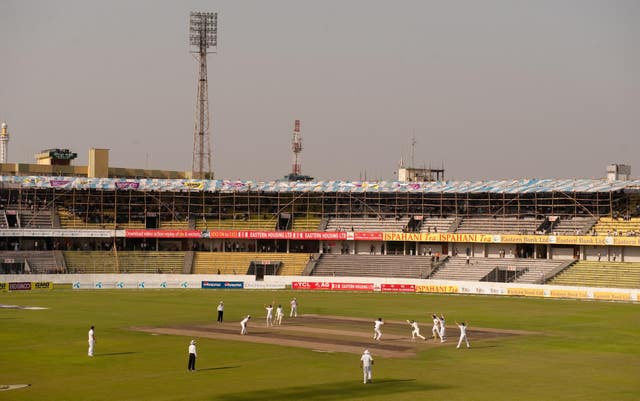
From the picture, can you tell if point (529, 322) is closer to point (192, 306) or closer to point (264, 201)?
point (192, 306)

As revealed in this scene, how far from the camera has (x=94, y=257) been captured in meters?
112

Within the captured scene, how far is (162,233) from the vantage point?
374 ft

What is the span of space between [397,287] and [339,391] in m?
62.5

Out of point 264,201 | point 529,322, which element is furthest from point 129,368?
point 264,201

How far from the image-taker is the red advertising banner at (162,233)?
373 ft

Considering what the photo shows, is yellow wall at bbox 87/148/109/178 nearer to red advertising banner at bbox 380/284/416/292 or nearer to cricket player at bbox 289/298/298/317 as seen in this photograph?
red advertising banner at bbox 380/284/416/292

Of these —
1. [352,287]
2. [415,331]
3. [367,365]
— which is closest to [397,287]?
[352,287]

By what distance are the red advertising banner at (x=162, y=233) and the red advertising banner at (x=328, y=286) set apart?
1707cm

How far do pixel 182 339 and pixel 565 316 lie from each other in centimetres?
3084

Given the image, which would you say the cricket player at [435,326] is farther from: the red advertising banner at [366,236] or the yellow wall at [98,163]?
the yellow wall at [98,163]

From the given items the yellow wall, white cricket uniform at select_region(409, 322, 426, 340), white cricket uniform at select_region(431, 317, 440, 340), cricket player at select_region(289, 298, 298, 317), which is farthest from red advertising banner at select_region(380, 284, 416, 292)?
the yellow wall

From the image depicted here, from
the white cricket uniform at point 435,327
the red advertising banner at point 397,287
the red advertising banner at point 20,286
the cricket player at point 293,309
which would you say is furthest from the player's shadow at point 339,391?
the red advertising banner at point 20,286

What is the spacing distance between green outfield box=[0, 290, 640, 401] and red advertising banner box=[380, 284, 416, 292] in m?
22.5

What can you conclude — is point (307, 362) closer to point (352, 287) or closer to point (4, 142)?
point (352, 287)
